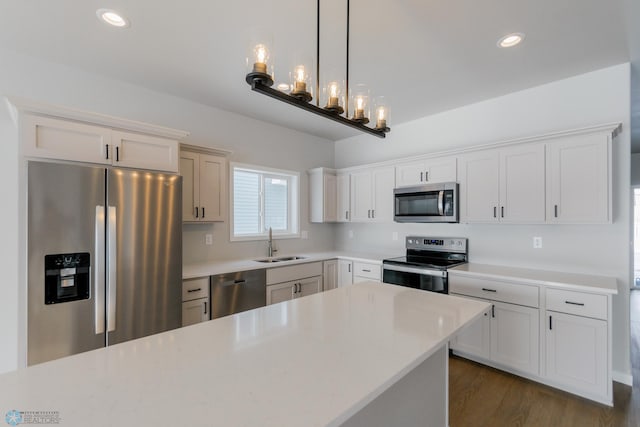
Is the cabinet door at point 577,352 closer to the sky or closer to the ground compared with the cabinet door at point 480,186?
closer to the ground

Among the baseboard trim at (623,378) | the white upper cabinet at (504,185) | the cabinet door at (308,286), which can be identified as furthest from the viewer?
the cabinet door at (308,286)

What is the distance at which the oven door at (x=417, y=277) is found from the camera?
10.1 feet

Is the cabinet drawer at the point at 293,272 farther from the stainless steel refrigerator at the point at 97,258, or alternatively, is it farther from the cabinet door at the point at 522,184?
the cabinet door at the point at 522,184

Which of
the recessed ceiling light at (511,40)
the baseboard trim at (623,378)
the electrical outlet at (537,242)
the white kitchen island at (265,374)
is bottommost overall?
the baseboard trim at (623,378)

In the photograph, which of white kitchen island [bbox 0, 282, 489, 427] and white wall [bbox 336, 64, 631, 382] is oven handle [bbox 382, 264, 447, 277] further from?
white kitchen island [bbox 0, 282, 489, 427]

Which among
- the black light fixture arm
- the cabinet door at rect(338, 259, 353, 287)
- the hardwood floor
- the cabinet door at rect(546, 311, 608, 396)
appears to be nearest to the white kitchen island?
the hardwood floor

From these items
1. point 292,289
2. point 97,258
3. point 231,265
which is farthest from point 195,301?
point 292,289

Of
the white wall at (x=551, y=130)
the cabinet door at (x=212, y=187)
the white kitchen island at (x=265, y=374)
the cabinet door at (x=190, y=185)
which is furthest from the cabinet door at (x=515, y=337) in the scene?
the cabinet door at (x=190, y=185)

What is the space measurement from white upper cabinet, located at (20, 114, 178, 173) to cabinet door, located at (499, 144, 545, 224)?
3.13 meters

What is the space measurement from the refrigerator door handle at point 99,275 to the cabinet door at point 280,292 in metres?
1.54

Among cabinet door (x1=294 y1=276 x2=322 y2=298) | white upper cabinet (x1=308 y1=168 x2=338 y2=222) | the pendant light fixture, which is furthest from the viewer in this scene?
white upper cabinet (x1=308 y1=168 x2=338 y2=222)

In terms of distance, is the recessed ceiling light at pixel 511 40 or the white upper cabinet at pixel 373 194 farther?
the white upper cabinet at pixel 373 194

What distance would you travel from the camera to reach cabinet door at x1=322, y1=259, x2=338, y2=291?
4000mm

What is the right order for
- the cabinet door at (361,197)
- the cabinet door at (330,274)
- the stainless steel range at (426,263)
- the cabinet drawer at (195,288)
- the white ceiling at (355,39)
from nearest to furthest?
the white ceiling at (355,39) → the cabinet drawer at (195,288) → the stainless steel range at (426,263) → the cabinet door at (330,274) → the cabinet door at (361,197)
